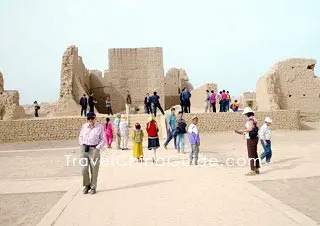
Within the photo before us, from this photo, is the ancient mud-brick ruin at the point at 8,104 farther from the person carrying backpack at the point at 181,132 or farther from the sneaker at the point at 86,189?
the sneaker at the point at 86,189

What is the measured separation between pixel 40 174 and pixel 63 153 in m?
4.33

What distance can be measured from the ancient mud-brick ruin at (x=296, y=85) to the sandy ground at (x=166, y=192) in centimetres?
1341

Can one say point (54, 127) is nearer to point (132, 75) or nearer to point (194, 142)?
point (132, 75)

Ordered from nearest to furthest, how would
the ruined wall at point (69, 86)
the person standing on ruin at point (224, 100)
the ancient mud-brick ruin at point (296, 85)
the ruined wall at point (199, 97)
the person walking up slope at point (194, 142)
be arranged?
the person walking up slope at point (194, 142) → the person standing on ruin at point (224, 100) → the ruined wall at point (69, 86) → the ancient mud-brick ruin at point (296, 85) → the ruined wall at point (199, 97)

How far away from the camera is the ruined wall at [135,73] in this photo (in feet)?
89.5

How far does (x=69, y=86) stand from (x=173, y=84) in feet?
38.6

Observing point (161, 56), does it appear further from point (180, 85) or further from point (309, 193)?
point (309, 193)

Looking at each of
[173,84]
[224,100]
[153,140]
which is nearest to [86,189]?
[153,140]

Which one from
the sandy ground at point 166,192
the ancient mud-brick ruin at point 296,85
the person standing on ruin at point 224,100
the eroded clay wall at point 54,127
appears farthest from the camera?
the ancient mud-brick ruin at point 296,85

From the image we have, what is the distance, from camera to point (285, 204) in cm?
586

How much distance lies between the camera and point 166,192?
6.82 meters

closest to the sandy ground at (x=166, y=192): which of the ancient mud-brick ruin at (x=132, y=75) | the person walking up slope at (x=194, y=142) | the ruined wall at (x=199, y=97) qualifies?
the person walking up slope at (x=194, y=142)

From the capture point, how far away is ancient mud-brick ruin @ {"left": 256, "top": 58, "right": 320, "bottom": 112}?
2511 centimetres

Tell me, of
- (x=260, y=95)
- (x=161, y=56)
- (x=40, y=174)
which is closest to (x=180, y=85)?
(x=161, y=56)
